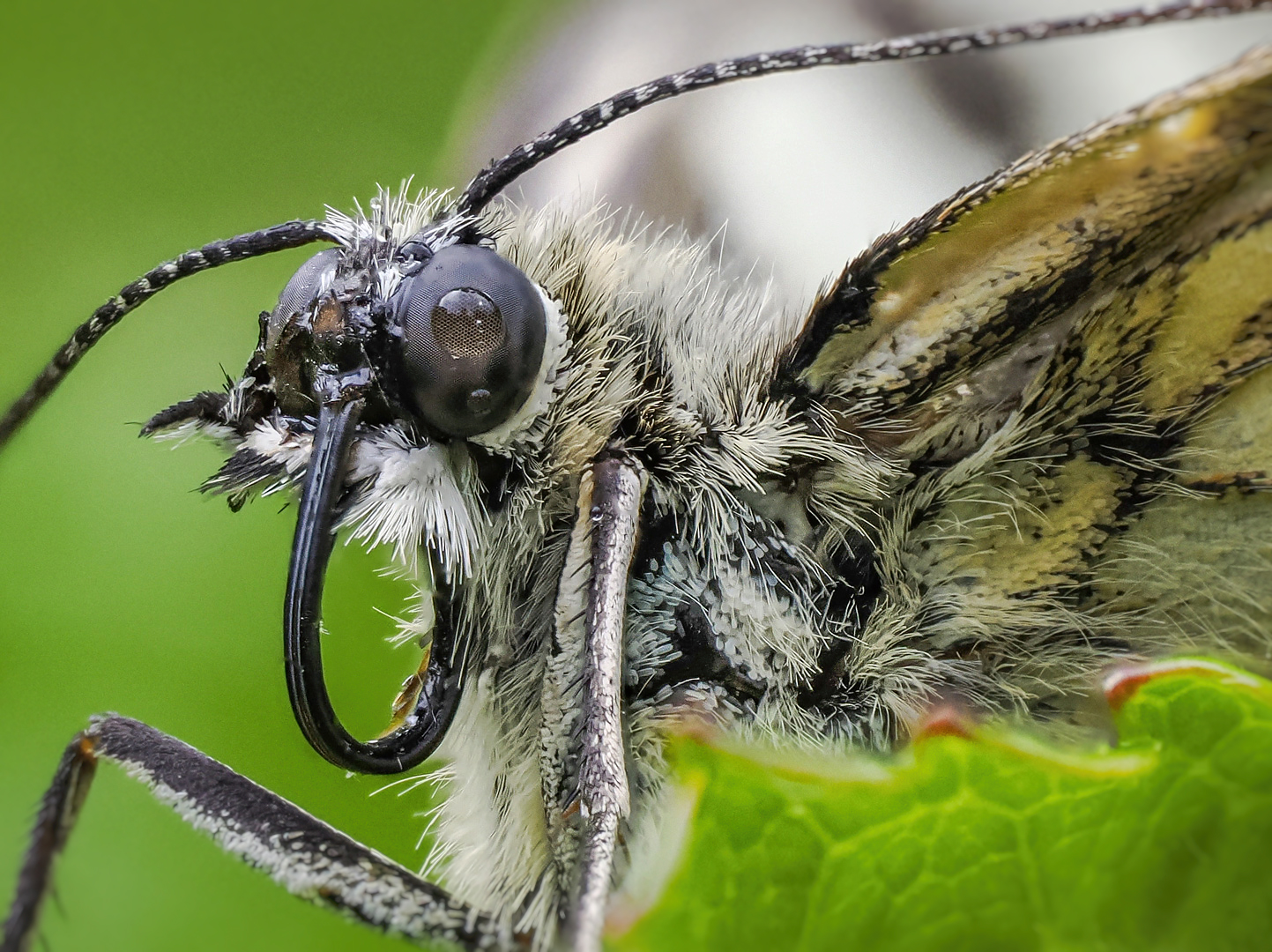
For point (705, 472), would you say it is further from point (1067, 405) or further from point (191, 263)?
point (191, 263)

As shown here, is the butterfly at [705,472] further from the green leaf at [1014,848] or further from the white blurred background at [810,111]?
the white blurred background at [810,111]

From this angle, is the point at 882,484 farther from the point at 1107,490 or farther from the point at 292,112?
the point at 292,112

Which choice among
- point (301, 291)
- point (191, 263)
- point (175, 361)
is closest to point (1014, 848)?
point (301, 291)

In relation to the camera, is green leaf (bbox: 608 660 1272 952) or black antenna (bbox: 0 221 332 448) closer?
green leaf (bbox: 608 660 1272 952)

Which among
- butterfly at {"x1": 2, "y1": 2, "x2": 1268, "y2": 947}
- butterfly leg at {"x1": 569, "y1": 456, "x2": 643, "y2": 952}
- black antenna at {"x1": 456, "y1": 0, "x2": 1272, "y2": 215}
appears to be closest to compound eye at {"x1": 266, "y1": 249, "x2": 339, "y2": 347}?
butterfly at {"x1": 2, "y1": 2, "x2": 1268, "y2": 947}

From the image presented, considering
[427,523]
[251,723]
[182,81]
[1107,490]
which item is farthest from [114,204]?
[1107,490]

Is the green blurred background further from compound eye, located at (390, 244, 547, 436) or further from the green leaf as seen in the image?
the green leaf
